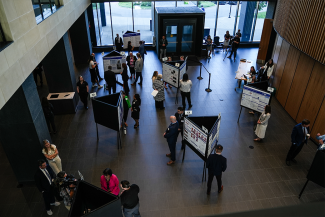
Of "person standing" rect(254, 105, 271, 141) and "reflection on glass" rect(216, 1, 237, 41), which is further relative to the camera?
"reflection on glass" rect(216, 1, 237, 41)

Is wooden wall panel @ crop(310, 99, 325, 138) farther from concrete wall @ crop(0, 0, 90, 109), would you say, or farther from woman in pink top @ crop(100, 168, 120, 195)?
concrete wall @ crop(0, 0, 90, 109)

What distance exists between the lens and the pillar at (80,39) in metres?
14.9

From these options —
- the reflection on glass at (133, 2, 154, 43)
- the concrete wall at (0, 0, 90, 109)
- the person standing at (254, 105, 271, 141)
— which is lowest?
the person standing at (254, 105, 271, 141)

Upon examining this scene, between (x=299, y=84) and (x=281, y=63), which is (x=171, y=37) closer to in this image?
(x=281, y=63)

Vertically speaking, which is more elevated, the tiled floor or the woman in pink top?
the woman in pink top

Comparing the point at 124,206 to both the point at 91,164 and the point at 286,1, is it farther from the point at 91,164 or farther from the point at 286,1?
the point at 286,1

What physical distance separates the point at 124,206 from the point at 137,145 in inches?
140

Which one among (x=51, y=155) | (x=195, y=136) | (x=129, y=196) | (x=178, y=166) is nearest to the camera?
(x=129, y=196)

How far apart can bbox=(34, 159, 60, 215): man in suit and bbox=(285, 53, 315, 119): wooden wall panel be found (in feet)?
30.4

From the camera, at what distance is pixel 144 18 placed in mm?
18922

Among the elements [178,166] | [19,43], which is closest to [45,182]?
[19,43]

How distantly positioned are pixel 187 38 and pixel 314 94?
33.7 ft

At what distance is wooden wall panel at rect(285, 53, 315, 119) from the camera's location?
9.17 m

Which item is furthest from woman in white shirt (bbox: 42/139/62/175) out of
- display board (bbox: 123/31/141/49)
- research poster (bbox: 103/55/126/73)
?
display board (bbox: 123/31/141/49)
